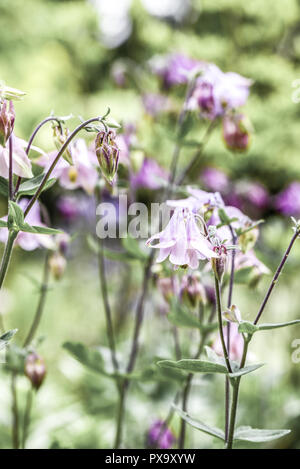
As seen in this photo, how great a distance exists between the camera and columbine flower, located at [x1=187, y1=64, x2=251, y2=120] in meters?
0.79

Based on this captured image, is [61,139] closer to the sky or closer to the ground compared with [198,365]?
closer to the sky

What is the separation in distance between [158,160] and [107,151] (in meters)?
1.23

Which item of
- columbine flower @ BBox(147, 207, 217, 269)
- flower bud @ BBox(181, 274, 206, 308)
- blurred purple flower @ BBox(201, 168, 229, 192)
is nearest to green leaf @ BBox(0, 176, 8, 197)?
columbine flower @ BBox(147, 207, 217, 269)

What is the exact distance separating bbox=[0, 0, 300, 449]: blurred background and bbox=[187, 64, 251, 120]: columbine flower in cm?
11

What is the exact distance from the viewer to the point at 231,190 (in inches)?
50.3

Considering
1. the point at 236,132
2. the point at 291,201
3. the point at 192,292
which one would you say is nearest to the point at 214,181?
the point at 291,201

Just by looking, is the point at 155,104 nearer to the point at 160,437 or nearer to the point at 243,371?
the point at 160,437

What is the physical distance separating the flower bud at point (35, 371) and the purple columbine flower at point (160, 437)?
0.26 metres

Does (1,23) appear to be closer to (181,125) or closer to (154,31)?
(154,31)

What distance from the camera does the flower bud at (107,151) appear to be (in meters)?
0.50

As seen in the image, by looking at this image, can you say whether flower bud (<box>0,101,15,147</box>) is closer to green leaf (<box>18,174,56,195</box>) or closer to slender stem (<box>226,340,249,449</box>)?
green leaf (<box>18,174,56,195</box>)

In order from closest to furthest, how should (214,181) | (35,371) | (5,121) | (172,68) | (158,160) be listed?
1. (5,121)
2. (35,371)
3. (172,68)
4. (214,181)
5. (158,160)

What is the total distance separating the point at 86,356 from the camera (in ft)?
2.55

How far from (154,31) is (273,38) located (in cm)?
53
